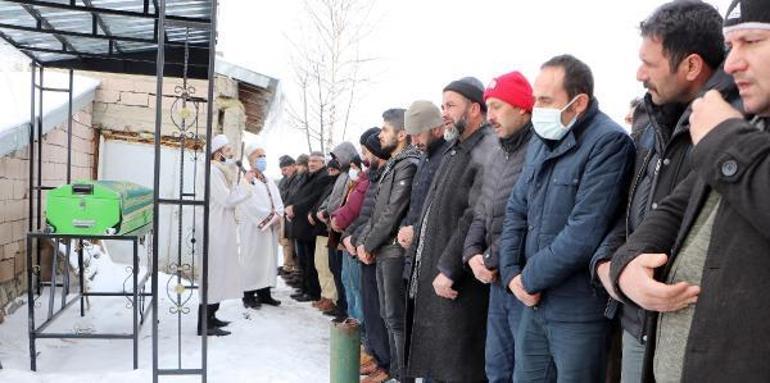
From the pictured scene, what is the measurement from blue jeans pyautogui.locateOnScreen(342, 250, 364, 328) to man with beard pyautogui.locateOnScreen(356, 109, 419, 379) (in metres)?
1.37

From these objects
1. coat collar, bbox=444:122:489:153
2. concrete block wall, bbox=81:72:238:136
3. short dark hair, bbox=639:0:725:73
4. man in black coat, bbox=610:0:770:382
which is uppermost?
concrete block wall, bbox=81:72:238:136

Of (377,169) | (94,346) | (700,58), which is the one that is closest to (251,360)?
(94,346)

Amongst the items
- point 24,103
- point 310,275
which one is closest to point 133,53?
point 24,103

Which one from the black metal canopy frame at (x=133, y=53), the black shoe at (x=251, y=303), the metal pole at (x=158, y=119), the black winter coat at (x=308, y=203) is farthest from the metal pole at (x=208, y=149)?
the black winter coat at (x=308, y=203)

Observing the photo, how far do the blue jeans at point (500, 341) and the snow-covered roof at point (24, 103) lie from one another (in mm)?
4324

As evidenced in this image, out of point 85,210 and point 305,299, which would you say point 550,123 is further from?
point 305,299

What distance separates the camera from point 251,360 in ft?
16.7

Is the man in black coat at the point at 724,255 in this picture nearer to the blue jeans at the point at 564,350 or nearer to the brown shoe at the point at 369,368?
the blue jeans at the point at 564,350

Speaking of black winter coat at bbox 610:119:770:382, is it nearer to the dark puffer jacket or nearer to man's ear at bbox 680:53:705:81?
man's ear at bbox 680:53:705:81

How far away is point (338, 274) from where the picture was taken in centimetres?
706

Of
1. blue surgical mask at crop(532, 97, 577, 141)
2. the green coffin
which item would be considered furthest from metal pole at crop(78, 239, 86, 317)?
blue surgical mask at crop(532, 97, 577, 141)

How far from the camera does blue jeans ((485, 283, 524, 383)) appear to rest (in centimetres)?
293

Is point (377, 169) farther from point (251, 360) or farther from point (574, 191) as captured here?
point (574, 191)

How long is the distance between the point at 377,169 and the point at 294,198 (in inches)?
127
